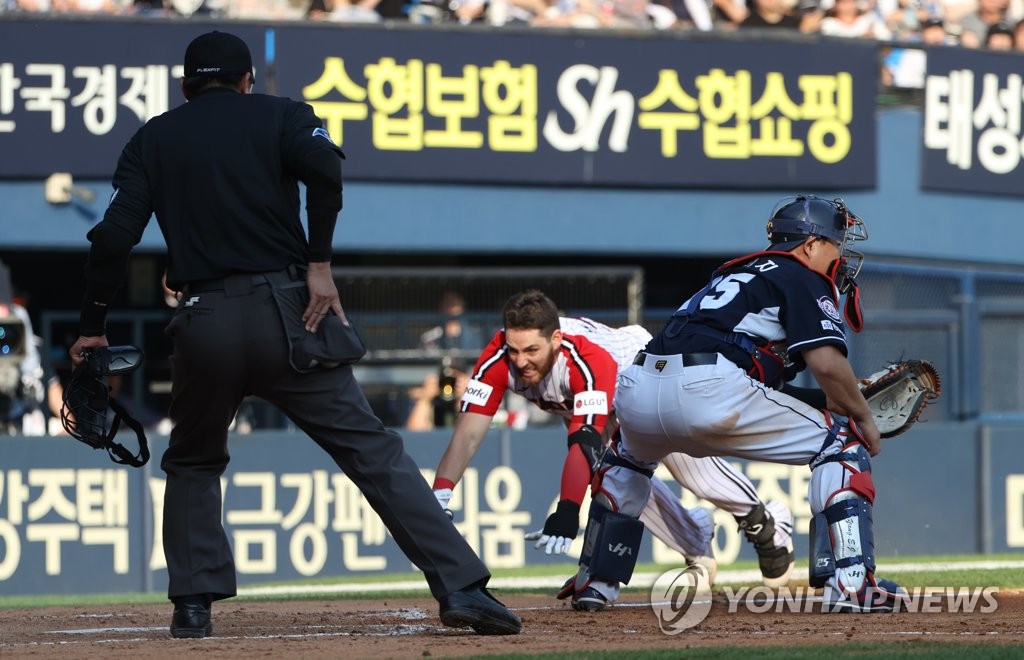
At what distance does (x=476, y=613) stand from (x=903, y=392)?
2615 millimetres

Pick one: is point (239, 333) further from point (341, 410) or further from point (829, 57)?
point (829, 57)

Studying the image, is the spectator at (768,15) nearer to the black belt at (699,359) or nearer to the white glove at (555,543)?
the white glove at (555,543)

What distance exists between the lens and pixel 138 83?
15992 millimetres

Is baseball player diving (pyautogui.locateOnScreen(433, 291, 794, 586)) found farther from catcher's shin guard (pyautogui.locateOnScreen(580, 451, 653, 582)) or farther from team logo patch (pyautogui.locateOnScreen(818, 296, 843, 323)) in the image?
team logo patch (pyautogui.locateOnScreen(818, 296, 843, 323))

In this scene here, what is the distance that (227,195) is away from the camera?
560 cm

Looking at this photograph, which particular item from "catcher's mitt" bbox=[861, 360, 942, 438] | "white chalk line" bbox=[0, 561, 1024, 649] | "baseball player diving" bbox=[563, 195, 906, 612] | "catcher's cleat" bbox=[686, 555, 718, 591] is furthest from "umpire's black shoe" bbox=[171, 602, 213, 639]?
"catcher's cleat" bbox=[686, 555, 718, 591]

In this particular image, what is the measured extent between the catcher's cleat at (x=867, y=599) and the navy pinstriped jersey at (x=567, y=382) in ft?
5.22

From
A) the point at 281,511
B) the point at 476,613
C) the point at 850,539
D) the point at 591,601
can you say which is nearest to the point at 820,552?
the point at 850,539

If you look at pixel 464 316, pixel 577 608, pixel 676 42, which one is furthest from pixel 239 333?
pixel 676 42

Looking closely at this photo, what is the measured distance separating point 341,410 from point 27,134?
11.4m

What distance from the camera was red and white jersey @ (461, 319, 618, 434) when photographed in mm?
7695

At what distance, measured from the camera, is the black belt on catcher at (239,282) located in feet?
18.4

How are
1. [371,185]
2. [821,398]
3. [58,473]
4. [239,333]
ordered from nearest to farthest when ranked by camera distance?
[239,333] < [821,398] < [58,473] < [371,185]

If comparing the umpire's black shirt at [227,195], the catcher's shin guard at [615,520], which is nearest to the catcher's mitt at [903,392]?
the catcher's shin guard at [615,520]
